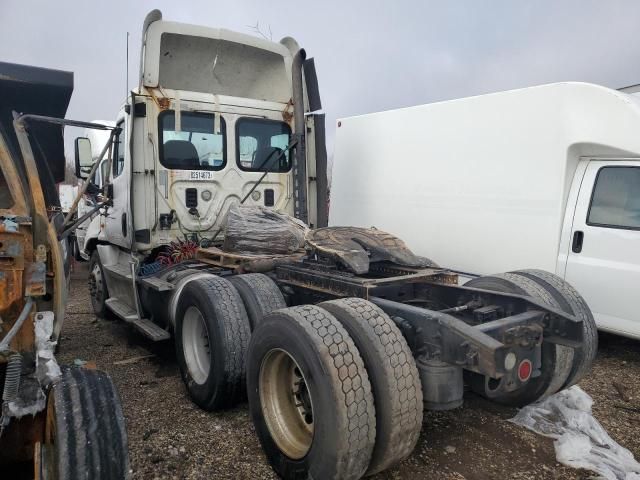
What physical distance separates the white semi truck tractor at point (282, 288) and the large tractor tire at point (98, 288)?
46 mm

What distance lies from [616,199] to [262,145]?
3.93 metres

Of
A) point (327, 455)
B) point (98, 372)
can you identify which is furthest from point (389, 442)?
point (98, 372)

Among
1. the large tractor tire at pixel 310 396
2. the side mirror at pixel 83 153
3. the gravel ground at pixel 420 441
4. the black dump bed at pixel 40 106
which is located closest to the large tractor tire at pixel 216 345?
the gravel ground at pixel 420 441

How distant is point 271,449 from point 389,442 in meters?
0.85

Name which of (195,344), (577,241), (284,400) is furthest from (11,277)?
(577,241)

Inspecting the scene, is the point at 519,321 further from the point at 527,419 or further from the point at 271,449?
the point at 271,449

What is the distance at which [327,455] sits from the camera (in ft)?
8.21

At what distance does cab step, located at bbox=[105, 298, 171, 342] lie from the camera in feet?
15.8

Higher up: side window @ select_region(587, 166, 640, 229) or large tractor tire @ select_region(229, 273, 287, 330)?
side window @ select_region(587, 166, 640, 229)

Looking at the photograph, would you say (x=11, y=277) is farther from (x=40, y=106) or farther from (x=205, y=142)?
(x=205, y=142)

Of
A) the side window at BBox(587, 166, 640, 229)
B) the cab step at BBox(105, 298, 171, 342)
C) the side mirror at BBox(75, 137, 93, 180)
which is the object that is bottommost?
the cab step at BBox(105, 298, 171, 342)

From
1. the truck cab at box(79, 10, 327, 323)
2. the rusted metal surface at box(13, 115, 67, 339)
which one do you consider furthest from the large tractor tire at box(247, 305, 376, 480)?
the truck cab at box(79, 10, 327, 323)

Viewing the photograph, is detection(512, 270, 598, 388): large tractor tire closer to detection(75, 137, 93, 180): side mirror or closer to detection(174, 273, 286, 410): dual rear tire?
detection(174, 273, 286, 410): dual rear tire

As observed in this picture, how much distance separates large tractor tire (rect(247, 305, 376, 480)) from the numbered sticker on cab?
9.99 feet
